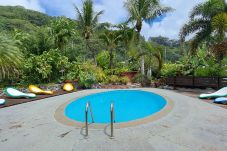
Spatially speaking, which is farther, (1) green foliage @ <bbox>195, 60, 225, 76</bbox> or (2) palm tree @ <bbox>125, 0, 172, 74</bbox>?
(2) palm tree @ <bbox>125, 0, 172, 74</bbox>

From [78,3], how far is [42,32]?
4979mm

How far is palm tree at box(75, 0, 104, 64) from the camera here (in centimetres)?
1858

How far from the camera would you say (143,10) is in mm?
16828

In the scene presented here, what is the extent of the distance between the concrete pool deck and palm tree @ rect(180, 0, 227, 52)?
10.5m

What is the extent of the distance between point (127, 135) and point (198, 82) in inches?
367

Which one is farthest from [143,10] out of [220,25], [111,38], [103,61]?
[103,61]

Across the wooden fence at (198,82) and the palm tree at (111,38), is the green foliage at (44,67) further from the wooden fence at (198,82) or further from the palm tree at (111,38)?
the wooden fence at (198,82)

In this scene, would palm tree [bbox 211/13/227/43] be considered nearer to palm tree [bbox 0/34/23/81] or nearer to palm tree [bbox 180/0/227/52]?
palm tree [bbox 180/0/227/52]

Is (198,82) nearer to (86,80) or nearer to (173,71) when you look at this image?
(173,71)

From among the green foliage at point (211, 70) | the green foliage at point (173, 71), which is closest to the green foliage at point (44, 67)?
the green foliage at point (173, 71)

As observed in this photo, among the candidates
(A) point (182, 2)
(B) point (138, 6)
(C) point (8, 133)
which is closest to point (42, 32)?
(B) point (138, 6)

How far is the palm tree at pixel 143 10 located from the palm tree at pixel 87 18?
3.59 meters

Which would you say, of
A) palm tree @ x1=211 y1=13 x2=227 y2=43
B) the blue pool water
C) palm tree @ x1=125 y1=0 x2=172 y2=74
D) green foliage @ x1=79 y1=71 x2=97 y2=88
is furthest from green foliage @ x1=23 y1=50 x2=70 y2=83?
palm tree @ x1=211 y1=13 x2=227 y2=43

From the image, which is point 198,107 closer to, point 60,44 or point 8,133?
point 8,133
